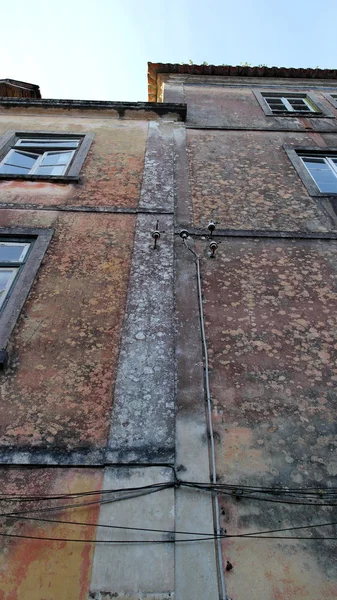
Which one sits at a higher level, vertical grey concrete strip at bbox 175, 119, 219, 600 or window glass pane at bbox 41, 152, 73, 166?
window glass pane at bbox 41, 152, 73, 166

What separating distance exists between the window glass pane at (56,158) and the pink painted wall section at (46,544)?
5175 millimetres

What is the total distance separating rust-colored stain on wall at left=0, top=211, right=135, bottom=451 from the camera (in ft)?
10.6

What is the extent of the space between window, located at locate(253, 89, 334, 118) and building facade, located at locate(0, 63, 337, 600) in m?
2.08

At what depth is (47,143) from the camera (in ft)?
23.9

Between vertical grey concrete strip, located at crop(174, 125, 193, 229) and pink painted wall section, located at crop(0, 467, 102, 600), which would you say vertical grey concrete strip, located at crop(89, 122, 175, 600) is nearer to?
pink painted wall section, located at crop(0, 467, 102, 600)

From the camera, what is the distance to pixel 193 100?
9.02 metres

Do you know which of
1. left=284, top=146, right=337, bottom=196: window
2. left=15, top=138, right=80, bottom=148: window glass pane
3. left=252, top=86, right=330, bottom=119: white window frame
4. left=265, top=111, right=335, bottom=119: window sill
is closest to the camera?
left=284, top=146, right=337, bottom=196: window

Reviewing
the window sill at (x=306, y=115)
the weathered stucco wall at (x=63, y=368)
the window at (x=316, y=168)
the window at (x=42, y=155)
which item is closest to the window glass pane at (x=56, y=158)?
the window at (x=42, y=155)

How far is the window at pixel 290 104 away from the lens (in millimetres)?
8461

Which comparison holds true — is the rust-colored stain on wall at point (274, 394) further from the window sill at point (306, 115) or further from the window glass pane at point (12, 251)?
the window sill at point (306, 115)

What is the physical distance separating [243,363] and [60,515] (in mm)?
1968

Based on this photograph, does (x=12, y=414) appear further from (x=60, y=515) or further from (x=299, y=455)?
(x=299, y=455)

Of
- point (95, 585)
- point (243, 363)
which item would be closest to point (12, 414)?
point (95, 585)

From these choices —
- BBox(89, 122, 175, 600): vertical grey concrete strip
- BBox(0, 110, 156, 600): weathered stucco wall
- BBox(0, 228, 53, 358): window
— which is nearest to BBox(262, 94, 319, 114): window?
BBox(0, 110, 156, 600): weathered stucco wall
